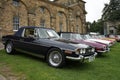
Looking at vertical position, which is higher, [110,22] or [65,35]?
[110,22]

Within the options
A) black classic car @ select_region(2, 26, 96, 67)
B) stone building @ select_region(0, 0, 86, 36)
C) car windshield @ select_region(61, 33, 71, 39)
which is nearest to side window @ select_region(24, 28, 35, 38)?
black classic car @ select_region(2, 26, 96, 67)

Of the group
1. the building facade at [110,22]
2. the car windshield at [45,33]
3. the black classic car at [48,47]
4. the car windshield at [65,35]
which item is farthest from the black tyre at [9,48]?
the building facade at [110,22]

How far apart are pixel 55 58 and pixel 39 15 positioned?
21.8 metres

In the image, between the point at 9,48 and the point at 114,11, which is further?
the point at 114,11

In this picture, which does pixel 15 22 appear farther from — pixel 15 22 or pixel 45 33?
pixel 45 33

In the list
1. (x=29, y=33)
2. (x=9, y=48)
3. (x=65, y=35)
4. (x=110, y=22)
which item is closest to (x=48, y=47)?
(x=29, y=33)

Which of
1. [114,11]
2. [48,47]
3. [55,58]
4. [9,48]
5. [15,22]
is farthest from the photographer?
[114,11]

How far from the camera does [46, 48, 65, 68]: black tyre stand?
23.5 feet

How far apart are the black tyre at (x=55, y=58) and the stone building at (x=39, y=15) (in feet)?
53.8

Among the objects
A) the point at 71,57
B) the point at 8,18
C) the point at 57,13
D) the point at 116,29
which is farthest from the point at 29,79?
the point at 116,29

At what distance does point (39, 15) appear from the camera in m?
28.5

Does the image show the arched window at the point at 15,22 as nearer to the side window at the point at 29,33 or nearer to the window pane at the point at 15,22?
the window pane at the point at 15,22

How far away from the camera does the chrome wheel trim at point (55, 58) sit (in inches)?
288

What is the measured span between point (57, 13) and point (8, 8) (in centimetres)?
1182
